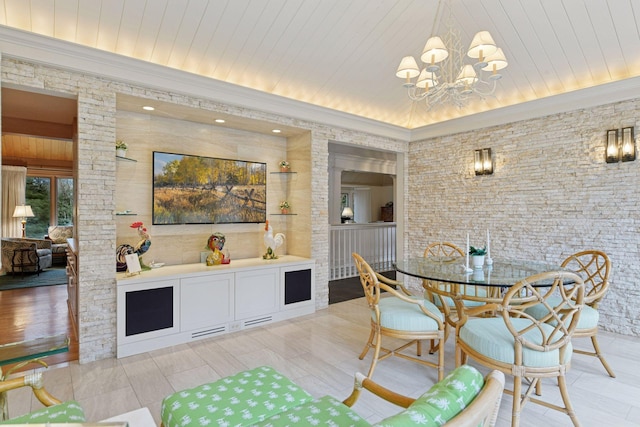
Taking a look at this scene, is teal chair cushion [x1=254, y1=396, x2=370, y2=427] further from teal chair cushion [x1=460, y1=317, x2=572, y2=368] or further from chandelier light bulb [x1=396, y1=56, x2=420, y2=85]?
chandelier light bulb [x1=396, y1=56, x2=420, y2=85]

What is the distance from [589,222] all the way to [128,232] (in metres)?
5.60

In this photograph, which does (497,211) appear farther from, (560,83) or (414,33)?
(414,33)

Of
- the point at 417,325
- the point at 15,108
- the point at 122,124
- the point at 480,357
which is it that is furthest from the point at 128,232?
the point at 480,357

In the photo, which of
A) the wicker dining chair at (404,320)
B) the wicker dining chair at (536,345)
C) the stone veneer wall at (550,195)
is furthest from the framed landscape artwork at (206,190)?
the wicker dining chair at (536,345)

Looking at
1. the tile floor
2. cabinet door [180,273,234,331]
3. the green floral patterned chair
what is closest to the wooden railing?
the tile floor

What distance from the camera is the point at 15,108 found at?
3701 millimetres

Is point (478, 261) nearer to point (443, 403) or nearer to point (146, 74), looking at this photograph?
point (443, 403)

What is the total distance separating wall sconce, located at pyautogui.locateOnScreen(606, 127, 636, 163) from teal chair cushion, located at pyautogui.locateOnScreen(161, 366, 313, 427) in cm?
440

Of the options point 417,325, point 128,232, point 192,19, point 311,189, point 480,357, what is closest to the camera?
point 480,357

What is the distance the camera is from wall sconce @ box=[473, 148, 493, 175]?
499cm

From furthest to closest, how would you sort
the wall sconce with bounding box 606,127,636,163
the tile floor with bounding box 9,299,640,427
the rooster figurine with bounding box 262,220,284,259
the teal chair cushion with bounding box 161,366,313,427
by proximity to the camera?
the rooster figurine with bounding box 262,220,284,259, the wall sconce with bounding box 606,127,636,163, the tile floor with bounding box 9,299,640,427, the teal chair cushion with bounding box 161,366,313,427

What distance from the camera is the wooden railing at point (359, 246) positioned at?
7.06 meters

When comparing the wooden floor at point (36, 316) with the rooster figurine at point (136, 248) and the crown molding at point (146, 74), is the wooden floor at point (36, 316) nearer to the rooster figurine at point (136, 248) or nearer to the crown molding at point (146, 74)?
the rooster figurine at point (136, 248)

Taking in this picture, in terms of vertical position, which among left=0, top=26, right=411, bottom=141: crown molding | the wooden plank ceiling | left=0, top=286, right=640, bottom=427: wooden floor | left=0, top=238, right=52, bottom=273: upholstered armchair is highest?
the wooden plank ceiling
